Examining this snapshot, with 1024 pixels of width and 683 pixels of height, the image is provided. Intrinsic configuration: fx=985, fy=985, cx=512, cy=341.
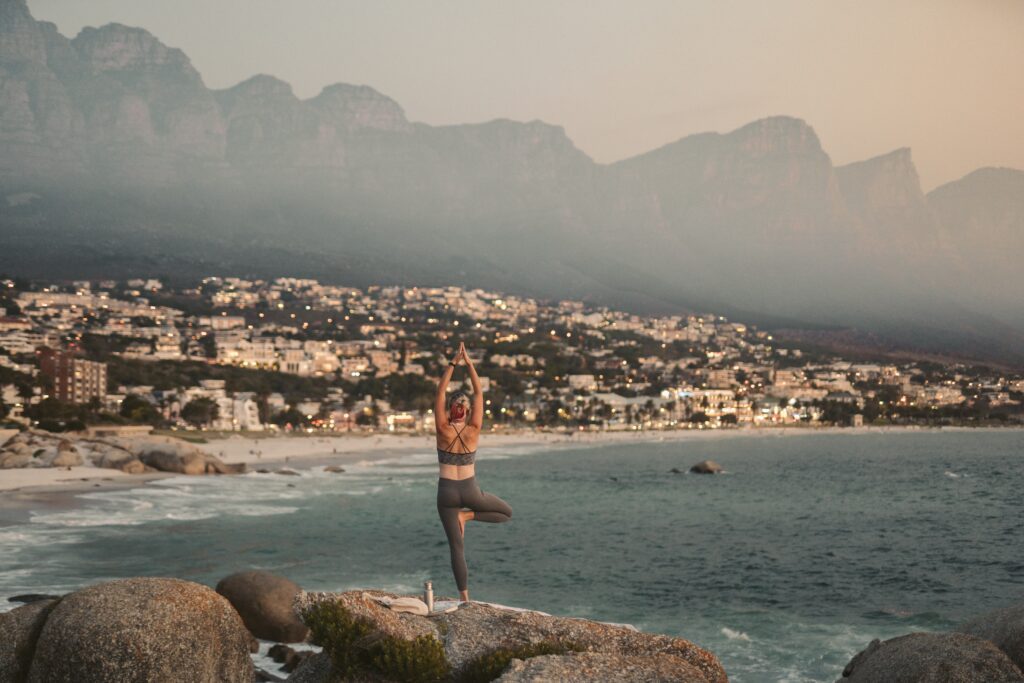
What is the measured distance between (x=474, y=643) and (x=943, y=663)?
3854 mm

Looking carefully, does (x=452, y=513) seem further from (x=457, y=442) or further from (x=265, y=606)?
(x=265, y=606)

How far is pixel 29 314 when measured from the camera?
167250mm

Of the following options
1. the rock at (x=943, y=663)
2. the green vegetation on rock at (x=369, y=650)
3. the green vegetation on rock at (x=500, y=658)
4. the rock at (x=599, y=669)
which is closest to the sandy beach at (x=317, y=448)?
the green vegetation on rock at (x=369, y=650)

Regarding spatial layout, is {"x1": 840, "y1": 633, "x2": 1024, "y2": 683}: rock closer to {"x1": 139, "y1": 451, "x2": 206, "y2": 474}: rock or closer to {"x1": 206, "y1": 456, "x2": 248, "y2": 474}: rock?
{"x1": 139, "y1": 451, "x2": 206, "y2": 474}: rock

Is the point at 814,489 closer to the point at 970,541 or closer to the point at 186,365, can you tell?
the point at 970,541

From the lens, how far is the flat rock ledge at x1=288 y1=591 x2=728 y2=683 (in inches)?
309

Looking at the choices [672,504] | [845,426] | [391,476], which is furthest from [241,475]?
[845,426]

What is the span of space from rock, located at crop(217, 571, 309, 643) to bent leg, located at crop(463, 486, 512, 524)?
10714 mm

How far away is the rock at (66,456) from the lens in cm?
5472

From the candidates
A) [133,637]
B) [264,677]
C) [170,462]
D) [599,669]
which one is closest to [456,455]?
[599,669]

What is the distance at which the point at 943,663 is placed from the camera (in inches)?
317

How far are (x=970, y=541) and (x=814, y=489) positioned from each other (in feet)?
83.9

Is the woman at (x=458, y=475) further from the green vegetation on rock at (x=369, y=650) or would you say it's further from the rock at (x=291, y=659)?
the rock at (x=291, y=659)

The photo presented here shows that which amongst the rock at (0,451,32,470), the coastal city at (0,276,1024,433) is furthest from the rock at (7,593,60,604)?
the coastal city at (0,276,1024,433)
